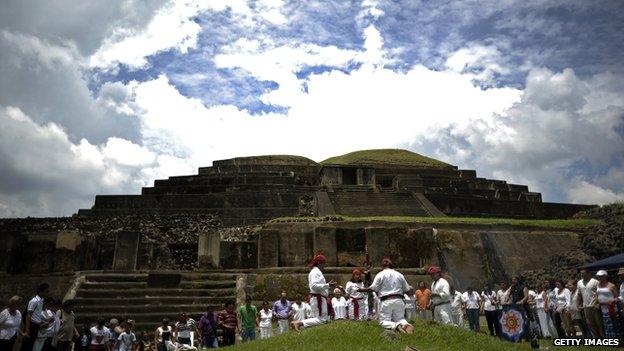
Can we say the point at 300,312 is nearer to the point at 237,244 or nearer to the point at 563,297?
the point at 237,244

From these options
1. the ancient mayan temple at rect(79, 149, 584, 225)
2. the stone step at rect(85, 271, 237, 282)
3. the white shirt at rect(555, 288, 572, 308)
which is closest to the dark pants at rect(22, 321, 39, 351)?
the stone step at rect(85, 271, 237, 282)

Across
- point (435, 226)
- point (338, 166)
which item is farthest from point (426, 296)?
point (338, 166)

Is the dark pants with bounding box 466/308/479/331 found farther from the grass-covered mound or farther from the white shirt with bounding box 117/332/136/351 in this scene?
the grass-covered mound

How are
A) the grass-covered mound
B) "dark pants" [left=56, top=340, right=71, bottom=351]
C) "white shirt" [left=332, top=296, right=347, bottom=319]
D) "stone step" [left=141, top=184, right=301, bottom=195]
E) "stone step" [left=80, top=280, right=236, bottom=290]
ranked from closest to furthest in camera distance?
"dark pants" [left=56, top=340, right=71, bottom=351] < "white shirt" [left=332, top=296, right=347, bottom=319] < "stone step" [left=80, top=280, right=236, bottom=290] < "stone step" [left=141, top=184, right=301, bottom=195] < the grass-covered mound

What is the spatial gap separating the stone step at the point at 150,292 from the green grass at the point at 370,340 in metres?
5.51

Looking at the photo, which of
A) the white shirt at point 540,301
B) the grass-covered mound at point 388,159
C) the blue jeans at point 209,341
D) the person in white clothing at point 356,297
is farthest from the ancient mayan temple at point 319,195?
the blue jeans at point 209,341

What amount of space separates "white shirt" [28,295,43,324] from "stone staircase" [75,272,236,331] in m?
3.77

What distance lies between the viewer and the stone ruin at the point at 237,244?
1254 cm

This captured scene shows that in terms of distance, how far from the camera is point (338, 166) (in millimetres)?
25797

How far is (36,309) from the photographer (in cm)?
717

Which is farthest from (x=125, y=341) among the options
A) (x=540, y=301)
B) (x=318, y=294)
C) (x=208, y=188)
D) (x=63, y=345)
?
(x=208, y=188)

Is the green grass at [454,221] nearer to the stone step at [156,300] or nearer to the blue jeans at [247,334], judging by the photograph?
the stone step at [156,300]

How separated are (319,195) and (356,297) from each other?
1318 cm

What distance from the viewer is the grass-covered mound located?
32562 mm
